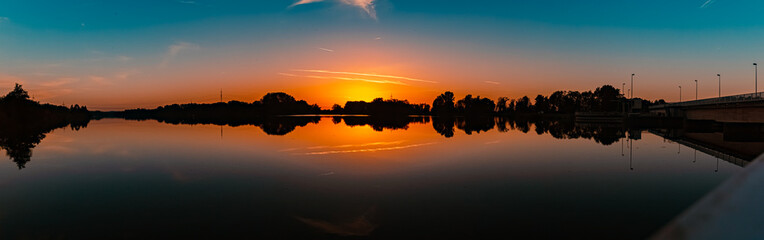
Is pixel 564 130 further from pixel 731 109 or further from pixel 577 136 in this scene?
pixel 731 109

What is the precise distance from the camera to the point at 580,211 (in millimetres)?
15633

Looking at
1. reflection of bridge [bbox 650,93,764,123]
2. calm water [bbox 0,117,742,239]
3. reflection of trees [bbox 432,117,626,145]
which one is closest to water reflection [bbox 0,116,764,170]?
reflection of trees [bbox 432,117,626,145]

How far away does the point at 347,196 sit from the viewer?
59.7 feet

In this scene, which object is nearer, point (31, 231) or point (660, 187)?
point (31, 231)

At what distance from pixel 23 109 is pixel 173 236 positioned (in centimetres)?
15286

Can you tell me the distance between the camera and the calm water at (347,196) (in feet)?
44.3

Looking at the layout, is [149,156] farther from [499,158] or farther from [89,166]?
[499,158]

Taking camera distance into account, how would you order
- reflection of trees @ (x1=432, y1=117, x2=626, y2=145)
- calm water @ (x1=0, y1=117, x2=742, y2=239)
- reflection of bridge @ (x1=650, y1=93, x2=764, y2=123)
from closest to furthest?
calm water @ (x1=0, y1=117, x2=742, y2=239) → reflection of bridge @ (x1=650, y1=93, x2=764, y2=123) → reflection of trees @ (x1=432, y1=117, x2=626, y2=145)

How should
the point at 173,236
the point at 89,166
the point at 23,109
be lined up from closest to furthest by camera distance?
the point at 173,236 → the point at 89,166 → the point at 23,109

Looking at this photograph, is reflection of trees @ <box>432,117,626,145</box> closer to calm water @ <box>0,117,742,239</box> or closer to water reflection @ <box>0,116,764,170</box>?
water reflection @ <box>0,116,764,170</box>

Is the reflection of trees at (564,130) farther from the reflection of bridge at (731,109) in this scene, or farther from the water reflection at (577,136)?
the reflection of bridge at (731,109)

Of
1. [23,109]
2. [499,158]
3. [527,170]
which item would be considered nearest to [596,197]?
[527,170]

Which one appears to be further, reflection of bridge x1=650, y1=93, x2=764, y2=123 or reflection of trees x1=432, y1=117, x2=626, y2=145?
reflection of trees x1=432, y1=117, x2=626, y2=145

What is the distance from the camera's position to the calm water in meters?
13.5
